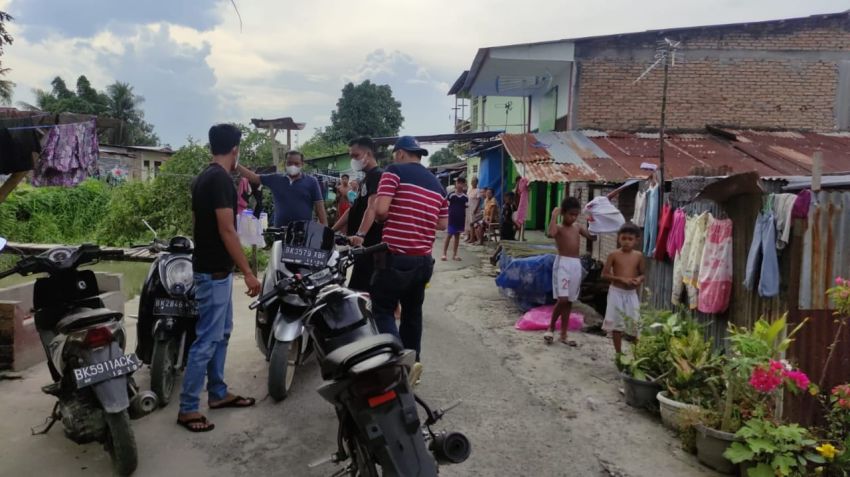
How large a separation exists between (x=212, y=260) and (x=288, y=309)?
63 centimetres

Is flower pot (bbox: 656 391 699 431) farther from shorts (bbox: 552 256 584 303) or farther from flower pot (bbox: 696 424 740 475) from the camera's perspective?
shorts (bbox: 552 256 584 303)

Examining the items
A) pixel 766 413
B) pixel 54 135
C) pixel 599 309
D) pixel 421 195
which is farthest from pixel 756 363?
pixel 54 135

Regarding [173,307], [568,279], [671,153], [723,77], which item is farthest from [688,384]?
[723,77]

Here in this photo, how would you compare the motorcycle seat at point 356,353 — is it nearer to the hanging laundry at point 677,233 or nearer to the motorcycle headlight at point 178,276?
the motorcycle headlight at point 178,276

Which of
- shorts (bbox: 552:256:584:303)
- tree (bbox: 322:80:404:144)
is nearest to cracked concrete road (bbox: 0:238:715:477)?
shorts (bbox: 552:256:584:303)

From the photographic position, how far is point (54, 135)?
20.7ft

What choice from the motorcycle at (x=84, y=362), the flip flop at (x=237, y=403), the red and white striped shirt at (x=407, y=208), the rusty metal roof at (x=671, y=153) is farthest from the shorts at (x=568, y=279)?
the motorcycle at (x=84, y=362)

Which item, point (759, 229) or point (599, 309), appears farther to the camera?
point (599, 309)

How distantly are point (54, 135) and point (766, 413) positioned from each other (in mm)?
6973

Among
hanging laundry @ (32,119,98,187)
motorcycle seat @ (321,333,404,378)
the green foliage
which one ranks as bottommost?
the green foliage

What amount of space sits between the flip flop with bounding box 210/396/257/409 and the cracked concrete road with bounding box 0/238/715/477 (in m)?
0.05

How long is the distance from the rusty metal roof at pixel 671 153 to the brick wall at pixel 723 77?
0.48 metres

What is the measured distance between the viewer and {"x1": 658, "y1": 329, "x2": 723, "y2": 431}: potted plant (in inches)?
158

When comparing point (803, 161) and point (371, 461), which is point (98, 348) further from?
point (803, 161)
